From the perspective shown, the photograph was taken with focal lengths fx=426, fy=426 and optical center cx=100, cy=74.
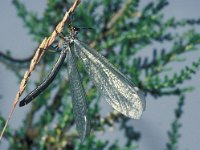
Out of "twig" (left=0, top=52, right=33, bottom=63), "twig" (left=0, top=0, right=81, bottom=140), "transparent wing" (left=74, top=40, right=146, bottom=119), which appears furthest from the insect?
"twig" (left=0, top=52, right=33, bottom=63)

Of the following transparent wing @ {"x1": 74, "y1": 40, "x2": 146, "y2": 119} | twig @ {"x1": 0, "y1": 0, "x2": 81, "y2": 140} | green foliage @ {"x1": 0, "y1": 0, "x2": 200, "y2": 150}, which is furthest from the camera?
green foliage @ {"x1": 0, "y1": 0, "x2": 200, "y2": 150}

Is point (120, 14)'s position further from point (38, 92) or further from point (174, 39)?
point (38, 92)

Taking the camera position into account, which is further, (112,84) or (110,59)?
(110,59)

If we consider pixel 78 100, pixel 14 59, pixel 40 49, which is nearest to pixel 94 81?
pixel 78 100

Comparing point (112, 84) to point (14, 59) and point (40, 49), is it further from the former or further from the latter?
point (14, 59)

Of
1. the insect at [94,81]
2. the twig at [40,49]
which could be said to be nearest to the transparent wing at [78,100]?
the insect at [94,81]

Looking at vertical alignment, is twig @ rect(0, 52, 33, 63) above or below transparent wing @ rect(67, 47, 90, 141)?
above

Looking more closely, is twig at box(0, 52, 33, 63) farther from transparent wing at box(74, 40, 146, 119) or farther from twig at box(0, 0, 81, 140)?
twig at box(0, 0, 81, 140)

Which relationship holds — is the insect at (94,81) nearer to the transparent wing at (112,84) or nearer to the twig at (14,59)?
the transparent wing at (112,84)
